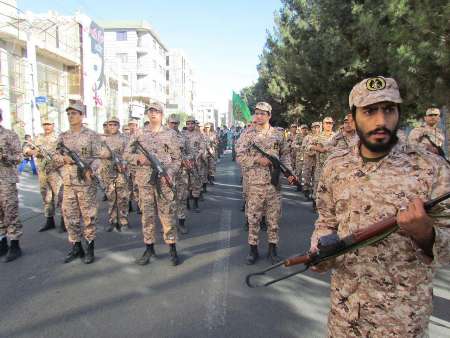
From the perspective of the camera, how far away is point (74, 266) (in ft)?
16.5

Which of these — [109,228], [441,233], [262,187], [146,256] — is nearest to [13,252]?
[109,228]

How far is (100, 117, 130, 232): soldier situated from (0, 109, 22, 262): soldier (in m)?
1.73

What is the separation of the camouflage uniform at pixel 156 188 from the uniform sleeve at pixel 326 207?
11.1 ft

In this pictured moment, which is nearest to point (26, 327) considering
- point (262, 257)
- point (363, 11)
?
point (262, 257)

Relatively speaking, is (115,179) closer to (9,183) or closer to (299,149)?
(9,183)

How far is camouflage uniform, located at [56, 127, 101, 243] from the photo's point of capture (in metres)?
5.15

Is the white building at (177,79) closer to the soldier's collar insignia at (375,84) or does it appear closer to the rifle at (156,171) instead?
the rifle at (156,171)

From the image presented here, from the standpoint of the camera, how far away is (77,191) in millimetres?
5168

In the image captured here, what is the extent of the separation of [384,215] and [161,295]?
298cm

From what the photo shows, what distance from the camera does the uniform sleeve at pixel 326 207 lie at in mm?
1903

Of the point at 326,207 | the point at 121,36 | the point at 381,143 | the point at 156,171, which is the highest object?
the point at 121,36

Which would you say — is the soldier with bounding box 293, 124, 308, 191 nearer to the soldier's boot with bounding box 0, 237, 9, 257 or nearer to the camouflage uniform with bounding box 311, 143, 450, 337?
the soldier's boot with bounding box 0, 237, 9, 257

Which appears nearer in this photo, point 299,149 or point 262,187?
point 262,187

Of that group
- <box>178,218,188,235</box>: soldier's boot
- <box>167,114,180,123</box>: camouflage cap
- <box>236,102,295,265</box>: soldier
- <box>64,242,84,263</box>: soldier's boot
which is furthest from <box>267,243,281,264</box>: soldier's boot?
<box>167,114,180,123</box>: camouflage cap
